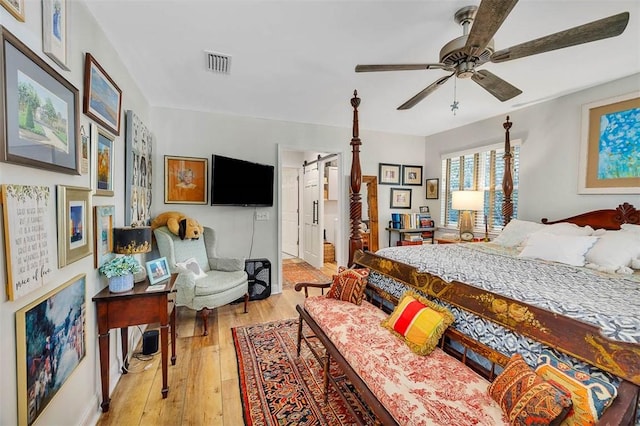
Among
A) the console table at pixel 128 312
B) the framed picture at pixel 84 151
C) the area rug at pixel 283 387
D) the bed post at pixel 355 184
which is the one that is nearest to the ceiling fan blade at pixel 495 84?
the bed post at pixel 355 184

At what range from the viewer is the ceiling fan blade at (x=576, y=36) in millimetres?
1330

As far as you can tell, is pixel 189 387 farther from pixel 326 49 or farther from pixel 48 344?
pixel 326 49

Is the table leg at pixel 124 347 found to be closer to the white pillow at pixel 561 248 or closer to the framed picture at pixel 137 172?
the framed picture at pixel 137 172

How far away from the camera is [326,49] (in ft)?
7.11

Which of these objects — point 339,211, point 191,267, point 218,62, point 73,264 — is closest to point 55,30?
point 73,264

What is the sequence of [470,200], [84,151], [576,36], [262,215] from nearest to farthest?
[576,36], [84,151], [470,200], [262,215]

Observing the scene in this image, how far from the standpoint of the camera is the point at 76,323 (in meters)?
1.49

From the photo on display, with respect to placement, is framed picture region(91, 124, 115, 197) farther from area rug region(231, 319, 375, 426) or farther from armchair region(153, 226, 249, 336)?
area rug region(231, 319, 375, 426)

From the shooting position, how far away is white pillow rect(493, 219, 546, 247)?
2963 mm

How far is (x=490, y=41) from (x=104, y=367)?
3010 mm

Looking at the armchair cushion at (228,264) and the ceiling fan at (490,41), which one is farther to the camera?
the armchair cushion at (228,264)

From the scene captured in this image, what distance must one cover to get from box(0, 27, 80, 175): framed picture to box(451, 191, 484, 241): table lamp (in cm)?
410

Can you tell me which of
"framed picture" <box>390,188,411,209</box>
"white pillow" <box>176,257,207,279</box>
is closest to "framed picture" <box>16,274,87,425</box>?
"white pillow" <box>176,257,207,279</box>

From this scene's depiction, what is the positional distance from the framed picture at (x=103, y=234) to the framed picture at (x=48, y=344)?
234 mm
